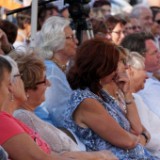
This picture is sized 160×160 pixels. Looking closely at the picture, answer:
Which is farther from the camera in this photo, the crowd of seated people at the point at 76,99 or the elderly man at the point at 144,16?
the elderly man at the point at 144,16

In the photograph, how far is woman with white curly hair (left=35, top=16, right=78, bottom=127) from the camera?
17.7 ft

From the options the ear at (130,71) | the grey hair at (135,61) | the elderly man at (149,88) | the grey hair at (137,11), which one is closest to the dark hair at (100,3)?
the grey hair at (137,11)

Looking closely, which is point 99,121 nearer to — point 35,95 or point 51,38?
point 35,95

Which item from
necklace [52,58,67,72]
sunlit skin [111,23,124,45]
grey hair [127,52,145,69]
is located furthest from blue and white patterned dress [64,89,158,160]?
sunlit skin [111,23,124,45]

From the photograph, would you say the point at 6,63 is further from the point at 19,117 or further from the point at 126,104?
the point at 126,104

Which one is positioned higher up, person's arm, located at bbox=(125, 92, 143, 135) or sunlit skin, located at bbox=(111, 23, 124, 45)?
person's arm, located at bbox=(125, 92, 143, 135)

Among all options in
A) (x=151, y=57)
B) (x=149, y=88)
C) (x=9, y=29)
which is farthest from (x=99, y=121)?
(x=151, y=57)

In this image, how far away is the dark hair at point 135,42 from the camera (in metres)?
6.96

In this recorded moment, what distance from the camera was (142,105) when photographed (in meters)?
6.21

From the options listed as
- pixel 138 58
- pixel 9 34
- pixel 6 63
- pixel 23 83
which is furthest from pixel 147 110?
pixel 6 63

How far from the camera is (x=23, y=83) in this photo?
4.45 meters

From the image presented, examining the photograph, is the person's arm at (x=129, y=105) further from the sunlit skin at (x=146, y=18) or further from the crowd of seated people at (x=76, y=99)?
the sunlit skin at (x=146, y=18)

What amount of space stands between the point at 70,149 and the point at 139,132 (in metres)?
1.10

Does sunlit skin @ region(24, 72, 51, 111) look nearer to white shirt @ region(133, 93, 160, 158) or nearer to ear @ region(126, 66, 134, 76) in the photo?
white shirt @ region(133, 93, 160, 158)
